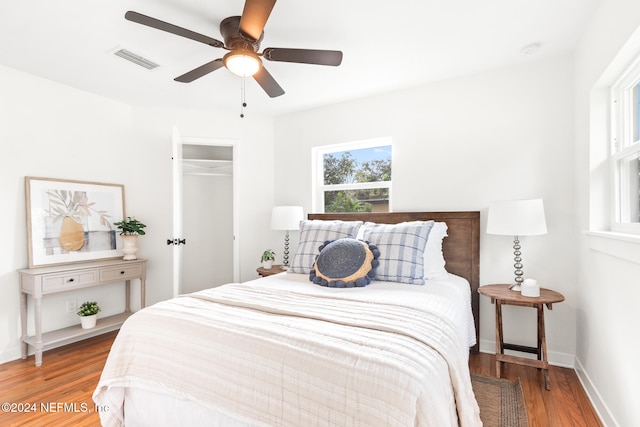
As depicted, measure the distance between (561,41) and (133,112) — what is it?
4.21 m

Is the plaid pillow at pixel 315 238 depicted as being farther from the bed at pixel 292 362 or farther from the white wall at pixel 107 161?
the white wall at pixel 107 161

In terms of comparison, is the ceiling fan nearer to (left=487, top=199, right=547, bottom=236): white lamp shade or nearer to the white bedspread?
the white bedspread

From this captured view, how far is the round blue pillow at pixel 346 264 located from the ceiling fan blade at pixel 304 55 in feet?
4.27

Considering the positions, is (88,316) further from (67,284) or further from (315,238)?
(315,238)

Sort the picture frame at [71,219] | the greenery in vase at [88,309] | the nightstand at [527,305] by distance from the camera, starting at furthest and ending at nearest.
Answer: the greenery in vase at [88,309], the picture frame at [71,219], the nightstand at [527,305]

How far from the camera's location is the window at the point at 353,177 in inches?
135

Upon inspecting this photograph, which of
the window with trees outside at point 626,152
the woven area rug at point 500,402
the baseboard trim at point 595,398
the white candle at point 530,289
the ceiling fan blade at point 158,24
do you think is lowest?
the woven area rug at point 500,402

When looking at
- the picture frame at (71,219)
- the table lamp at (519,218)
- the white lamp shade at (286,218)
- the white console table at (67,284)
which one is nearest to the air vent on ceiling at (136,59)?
the picture frame at (71,219)

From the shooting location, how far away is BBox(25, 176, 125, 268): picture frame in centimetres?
294

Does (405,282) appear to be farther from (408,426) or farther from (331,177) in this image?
(331,177)

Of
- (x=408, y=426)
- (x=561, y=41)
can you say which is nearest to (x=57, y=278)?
(x=408, y=426)

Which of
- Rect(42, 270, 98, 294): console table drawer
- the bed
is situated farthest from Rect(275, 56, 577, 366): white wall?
Rect(42, 270, 98, 294): console table drawer

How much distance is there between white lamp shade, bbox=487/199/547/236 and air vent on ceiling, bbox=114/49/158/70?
10.0ft

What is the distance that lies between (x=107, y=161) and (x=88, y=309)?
158 cm
